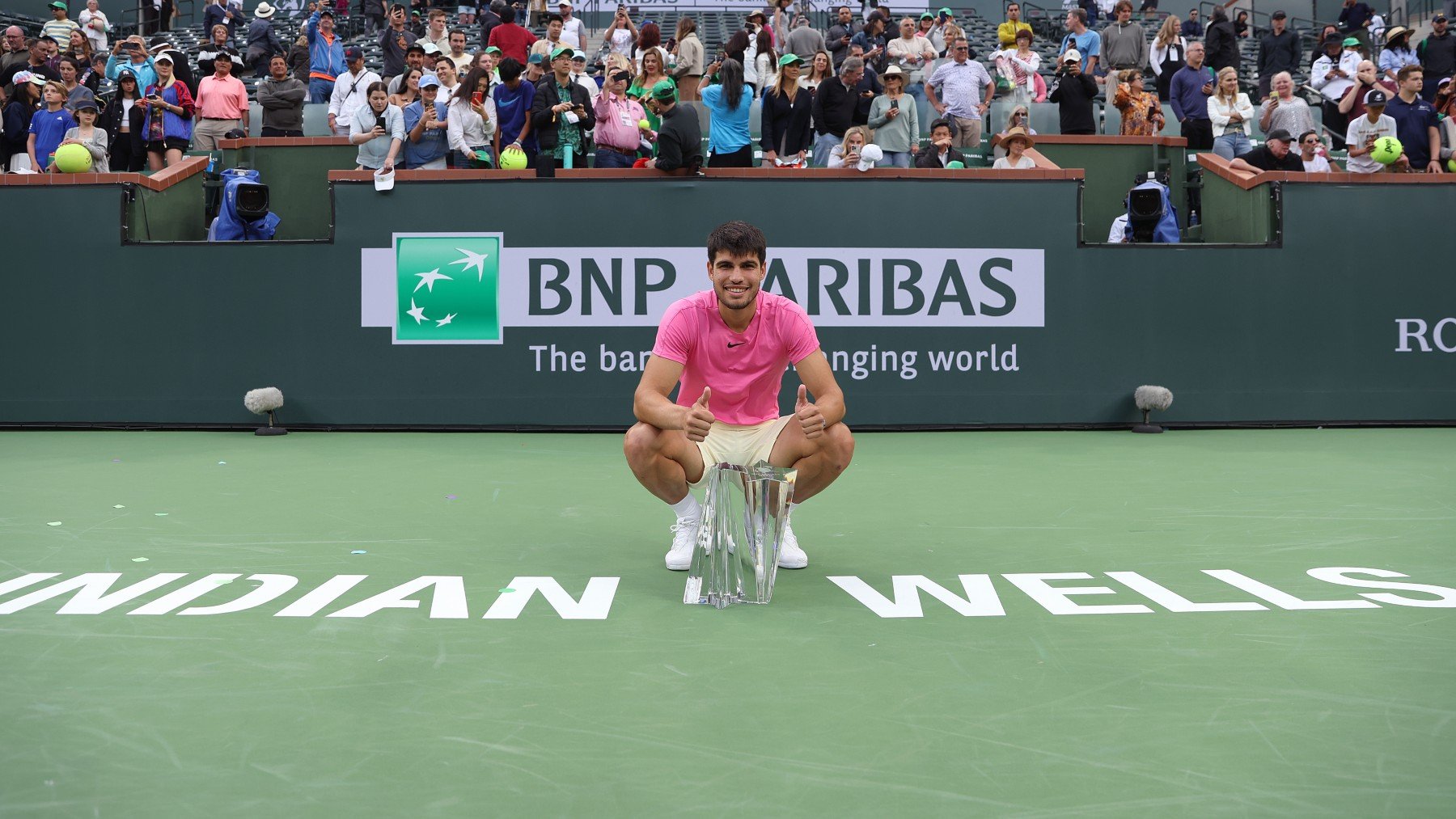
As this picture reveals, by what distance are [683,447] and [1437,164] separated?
10.5 metres

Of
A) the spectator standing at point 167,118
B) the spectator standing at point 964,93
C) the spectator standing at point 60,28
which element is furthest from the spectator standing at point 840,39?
the spectator standing at point 60,28

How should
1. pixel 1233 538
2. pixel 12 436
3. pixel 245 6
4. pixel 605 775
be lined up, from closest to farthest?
pixel 605 775 → pixel 1233 538 → pixel 12 436 → pixel 245 6

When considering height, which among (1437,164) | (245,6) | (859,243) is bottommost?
(859,243)

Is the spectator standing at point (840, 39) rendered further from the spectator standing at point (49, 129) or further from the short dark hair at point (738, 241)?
the short dark hair at point (738, 241)

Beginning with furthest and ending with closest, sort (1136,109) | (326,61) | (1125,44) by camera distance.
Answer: (326,61) → (1125,44) → (1136,109)

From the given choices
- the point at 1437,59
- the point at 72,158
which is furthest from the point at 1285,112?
the point at 72,158

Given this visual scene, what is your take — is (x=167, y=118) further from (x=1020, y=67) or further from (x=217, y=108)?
(x=1020, y=67)

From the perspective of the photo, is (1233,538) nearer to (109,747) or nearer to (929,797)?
(929,797)

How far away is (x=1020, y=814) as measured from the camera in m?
2.71

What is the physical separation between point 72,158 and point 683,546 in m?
8.88

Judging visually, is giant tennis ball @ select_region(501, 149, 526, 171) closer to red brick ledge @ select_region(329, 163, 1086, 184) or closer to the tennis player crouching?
red brick ledge @ select_region(329, 163, 1086, 184)

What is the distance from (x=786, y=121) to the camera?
12672 millimetres

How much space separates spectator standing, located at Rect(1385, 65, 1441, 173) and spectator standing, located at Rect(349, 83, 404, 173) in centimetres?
976

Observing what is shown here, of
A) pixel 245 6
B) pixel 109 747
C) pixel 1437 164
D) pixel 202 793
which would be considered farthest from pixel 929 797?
pixel 245 6
